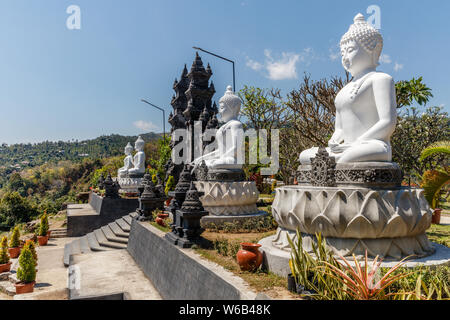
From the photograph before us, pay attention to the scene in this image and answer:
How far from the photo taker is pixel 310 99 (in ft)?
61.1

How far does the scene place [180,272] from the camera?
259 inches

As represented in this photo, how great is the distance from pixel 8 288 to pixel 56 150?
352 ft

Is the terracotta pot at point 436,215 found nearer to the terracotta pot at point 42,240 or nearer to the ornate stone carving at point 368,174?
the ornate stone carving at point 368,174

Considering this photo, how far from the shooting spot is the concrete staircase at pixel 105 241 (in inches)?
460

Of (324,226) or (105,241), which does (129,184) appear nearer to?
(105,241)

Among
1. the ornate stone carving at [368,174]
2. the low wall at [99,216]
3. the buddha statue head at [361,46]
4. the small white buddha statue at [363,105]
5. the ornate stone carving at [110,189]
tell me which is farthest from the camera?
the ornate stone carving at [110,189]

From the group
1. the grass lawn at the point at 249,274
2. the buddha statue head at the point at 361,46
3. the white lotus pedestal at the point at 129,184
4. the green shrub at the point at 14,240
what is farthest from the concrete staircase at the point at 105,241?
the buddha statue head at the point at 361,46

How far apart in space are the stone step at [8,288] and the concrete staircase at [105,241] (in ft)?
6.73

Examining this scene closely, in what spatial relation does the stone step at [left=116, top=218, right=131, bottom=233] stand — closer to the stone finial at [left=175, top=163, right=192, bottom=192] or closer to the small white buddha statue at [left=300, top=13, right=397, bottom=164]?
the stone finial at [left=175, top=163, right=192, bottom=192]

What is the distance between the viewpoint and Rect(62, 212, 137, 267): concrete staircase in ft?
38.3

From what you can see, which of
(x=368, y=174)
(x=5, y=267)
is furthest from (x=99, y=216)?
(x=368, y=174)

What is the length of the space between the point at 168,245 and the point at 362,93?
18.0 ft

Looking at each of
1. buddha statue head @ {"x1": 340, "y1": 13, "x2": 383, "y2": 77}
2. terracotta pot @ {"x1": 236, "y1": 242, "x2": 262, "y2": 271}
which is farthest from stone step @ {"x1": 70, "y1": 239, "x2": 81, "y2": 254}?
buddha statue head @ {"x1": 340, "y1": 13, "x2": 383, "y2": 77}
